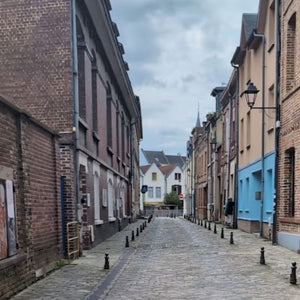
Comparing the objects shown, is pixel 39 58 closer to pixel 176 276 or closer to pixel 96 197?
pixel 96 197

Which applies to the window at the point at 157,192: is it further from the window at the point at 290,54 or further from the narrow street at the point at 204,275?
the window at the point at 290,54

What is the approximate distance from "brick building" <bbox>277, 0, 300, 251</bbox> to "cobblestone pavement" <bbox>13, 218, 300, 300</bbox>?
926 millimetres

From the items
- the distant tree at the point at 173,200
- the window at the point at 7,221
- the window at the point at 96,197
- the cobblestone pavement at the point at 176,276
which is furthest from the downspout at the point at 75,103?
the distant tree at the point at 173,200

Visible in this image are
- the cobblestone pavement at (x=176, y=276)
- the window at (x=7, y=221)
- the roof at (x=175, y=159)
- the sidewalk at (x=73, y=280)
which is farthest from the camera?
the roof at (x=175, y=159)

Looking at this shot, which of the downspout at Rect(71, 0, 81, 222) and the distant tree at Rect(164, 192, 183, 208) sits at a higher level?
the downspout at Rect(71, 0, 81, 222)

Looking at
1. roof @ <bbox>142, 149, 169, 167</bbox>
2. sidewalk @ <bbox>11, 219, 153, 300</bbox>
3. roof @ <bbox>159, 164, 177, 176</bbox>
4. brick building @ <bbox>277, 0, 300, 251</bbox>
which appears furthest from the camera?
roof @ <bbox>142, 149, 169, 167</bbox>

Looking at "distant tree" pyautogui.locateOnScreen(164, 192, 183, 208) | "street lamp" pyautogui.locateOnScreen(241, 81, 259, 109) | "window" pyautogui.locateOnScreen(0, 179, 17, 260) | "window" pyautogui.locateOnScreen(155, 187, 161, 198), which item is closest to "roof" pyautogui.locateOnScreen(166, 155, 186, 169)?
"window" pyautogui.locateOnScreen(155, 187, 161, 198)

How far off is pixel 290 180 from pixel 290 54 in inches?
160

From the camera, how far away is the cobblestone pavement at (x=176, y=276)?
7742mm

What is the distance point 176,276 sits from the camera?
9516 millimetres

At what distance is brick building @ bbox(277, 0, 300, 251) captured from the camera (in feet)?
44.2

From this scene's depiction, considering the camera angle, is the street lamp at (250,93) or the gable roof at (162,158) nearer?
the street lamp at (250,93)

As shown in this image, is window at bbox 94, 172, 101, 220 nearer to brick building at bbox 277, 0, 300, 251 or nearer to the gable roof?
brick building at bbox 277, 0, 300, 251

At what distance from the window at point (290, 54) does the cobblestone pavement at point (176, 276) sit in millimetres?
5357
